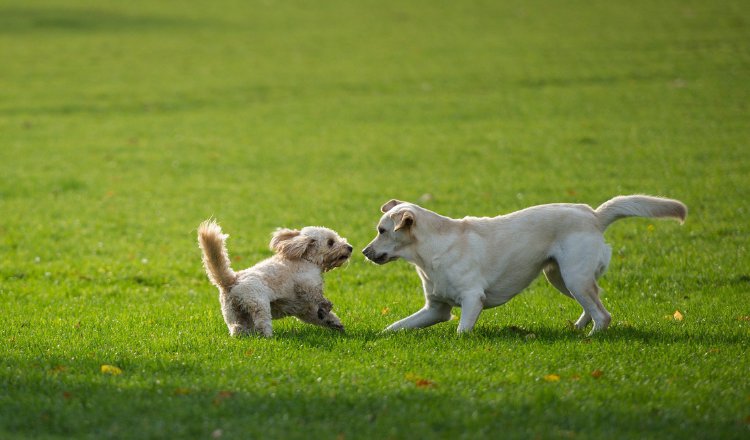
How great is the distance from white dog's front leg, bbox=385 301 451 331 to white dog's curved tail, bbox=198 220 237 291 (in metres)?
1.64

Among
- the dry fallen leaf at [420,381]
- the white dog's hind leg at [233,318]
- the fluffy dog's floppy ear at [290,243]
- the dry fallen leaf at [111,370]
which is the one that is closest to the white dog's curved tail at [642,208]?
the dry fallen leaf at [420,381]

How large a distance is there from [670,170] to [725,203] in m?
3.20

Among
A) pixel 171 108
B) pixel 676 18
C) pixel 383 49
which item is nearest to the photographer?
pixel 171 108

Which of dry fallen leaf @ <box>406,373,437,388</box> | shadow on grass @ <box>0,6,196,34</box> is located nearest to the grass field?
dry fallen leaf @ <box>406,373,437,388</box>

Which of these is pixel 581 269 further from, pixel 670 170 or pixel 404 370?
pixel 670 170

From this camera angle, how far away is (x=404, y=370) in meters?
7.32

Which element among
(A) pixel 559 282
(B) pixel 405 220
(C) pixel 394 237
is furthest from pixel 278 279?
(A) pixel 559 282

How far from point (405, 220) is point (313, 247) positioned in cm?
113

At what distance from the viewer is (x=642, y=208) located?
8711 mm

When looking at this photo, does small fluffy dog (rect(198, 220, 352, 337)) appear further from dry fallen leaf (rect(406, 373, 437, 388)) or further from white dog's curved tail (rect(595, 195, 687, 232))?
white dog's curved tail (rect(595, 195, 687, 232))

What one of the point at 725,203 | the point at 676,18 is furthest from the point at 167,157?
the point at 676,18

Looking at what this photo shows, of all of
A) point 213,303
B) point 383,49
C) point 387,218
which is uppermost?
point 383,49

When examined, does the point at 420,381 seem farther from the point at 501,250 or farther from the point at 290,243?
the point at 290,243

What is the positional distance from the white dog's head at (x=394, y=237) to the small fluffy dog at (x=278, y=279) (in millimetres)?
509
